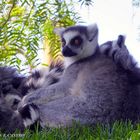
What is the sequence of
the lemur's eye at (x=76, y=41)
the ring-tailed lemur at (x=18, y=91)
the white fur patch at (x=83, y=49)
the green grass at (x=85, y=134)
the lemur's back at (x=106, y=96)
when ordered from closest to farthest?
the green grass at (x=85, y=134) → the ring-tailed lemur at (x=18, y=91) → the lemur's back at (x=106, y=96) → the white fur patch at (x=83, y=49) → the lemur's eye at (x=76, y=41)

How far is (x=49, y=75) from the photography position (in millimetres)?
4414

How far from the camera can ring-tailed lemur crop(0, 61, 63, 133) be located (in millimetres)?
3773

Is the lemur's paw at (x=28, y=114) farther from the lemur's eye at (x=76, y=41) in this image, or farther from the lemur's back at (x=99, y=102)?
the lemur's eye at (x=76, y=41)

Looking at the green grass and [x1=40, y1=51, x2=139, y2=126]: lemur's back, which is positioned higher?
[x1=40, y1=51, x2=139, y2=126]: lemur's back

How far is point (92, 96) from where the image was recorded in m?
3.96

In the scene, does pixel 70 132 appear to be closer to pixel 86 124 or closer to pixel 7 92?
pixel 86 124

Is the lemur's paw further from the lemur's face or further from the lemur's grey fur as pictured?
the lemur's face

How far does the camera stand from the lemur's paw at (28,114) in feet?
12.4

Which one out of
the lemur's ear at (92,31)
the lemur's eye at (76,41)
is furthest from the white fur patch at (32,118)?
the lemur's ear at (92,31)

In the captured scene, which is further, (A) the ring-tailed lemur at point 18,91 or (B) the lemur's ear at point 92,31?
(B) the lemur's ear at point 92,31

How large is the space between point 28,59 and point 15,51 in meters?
0.19

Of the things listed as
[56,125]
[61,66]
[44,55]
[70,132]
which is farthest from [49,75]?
[44,55]

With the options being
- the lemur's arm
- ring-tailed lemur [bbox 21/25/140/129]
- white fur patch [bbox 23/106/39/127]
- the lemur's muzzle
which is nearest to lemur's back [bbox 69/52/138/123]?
ring-tailed lemur [bbox 21/25/140/129]

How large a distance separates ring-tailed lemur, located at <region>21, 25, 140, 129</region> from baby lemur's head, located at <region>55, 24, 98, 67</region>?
0.76 ft
